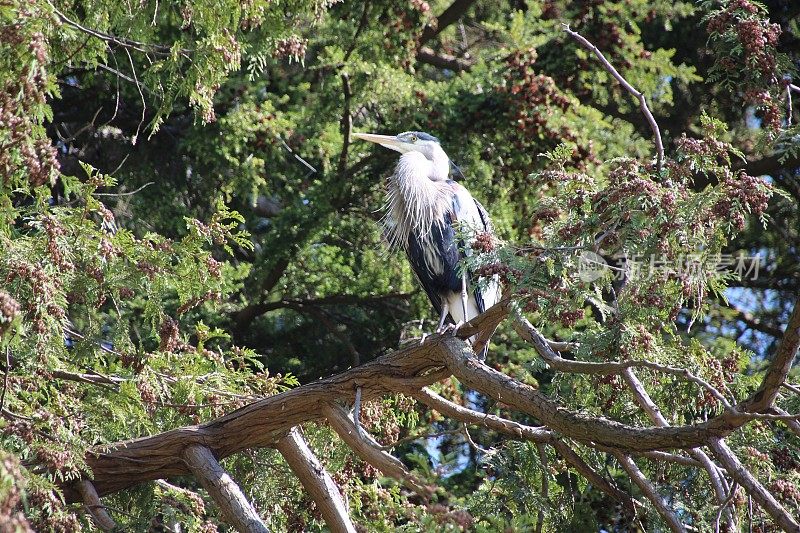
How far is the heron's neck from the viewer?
5.14 m

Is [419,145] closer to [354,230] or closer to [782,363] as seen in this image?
[354,230]

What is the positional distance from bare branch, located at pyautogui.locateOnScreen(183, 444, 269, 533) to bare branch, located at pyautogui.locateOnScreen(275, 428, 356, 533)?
23 centimetres

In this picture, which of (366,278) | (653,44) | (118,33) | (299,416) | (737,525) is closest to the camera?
(737,525)

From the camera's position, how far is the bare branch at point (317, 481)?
3.89 meters

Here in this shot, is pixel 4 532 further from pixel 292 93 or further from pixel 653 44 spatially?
pixel 653 44

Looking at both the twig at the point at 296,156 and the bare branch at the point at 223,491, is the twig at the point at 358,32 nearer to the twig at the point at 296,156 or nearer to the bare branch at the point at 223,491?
the twig at the point at 296,156

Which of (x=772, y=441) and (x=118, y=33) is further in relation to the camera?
(x=118, y=33)

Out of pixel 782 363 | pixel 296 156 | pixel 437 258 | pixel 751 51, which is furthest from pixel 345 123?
pixel 782 363

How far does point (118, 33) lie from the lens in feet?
15.0

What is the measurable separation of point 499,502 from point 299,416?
2.94 feet

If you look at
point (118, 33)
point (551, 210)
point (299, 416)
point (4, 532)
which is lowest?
point (4, 532)

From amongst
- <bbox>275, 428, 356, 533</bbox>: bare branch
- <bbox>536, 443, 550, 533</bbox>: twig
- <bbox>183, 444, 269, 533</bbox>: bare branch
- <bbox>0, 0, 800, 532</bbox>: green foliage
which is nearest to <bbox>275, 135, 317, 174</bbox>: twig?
<bbox>0, 0, 800, 532</bbox>: green foliage

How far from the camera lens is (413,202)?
17.0 ft

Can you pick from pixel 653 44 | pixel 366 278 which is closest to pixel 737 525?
pixel 366 278
